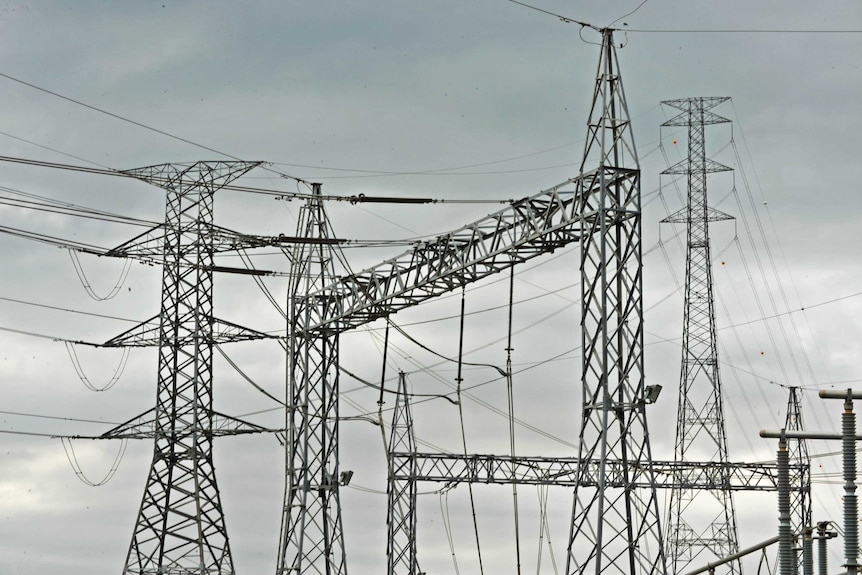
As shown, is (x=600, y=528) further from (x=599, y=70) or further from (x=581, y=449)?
(x=599, y=70)

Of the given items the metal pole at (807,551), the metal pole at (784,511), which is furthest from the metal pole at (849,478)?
the metal pole at (807,551)

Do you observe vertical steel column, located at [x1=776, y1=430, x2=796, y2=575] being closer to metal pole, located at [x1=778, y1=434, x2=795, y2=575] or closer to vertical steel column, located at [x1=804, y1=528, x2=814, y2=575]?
metal pole, located at [x1=778, y1=434, x2=795, y2=575]

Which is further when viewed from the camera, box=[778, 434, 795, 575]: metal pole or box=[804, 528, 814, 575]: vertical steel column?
box=[804, 528, 814, 575]: vertical steel column

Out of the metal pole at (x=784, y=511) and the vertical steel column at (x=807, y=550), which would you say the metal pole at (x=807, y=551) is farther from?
the metal pole at (x=784, y=511)

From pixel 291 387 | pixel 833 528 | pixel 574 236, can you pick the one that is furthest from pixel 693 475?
pixel 833 528

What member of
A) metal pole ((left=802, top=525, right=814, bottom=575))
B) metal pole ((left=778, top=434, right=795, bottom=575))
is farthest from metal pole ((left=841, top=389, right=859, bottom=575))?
metal pole ((left=802, top=525, right=814, bottom=575))

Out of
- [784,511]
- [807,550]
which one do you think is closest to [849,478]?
[784,511]

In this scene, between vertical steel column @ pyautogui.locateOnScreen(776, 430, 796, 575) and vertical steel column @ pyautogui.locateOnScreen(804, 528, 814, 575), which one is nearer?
vertical steel column @ pyautogui.locateOnScreen(776, 430, 796, 575)

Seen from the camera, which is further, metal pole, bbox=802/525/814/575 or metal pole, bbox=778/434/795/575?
metal pole, bbox=802/525/814/575

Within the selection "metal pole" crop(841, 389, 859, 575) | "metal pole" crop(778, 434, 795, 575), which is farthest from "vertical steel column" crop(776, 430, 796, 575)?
"metal pole" crop(841, 389, 859, 575)

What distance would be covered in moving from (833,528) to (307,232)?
839 inches

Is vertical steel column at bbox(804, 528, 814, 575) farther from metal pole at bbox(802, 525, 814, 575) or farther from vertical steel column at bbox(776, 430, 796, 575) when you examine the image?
vertical steel column at bbox(776, 430, 796, 575)

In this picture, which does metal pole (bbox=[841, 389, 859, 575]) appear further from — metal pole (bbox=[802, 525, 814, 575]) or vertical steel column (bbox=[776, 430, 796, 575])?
metal pole (bbox=[802, 525, 814, 575])

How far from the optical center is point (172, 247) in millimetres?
40406
